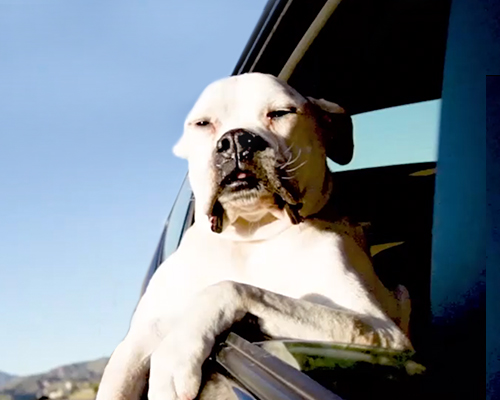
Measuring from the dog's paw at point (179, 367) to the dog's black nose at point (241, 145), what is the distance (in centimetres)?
97

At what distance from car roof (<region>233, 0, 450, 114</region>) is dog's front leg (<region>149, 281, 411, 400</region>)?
0.79 m

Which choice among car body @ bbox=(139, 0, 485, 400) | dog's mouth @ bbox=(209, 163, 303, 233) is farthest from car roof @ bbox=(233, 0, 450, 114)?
dog's mouth @ bbox=(209, 163, 303, 233)

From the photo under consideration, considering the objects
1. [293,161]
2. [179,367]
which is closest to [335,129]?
[293,161]

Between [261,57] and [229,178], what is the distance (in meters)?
0.78

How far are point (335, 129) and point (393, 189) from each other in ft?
1.55

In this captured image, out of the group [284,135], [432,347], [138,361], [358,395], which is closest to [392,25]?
[284,135]

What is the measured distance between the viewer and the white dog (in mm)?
2404

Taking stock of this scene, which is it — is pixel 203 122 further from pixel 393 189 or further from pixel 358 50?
pixel 393 189

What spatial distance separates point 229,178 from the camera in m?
2.99

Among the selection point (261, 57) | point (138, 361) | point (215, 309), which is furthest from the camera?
point (261, 57)

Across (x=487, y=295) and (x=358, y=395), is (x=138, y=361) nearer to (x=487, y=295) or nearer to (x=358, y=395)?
(x=358, y=395)

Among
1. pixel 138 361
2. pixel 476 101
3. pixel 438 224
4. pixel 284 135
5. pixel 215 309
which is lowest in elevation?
pixel 138 361

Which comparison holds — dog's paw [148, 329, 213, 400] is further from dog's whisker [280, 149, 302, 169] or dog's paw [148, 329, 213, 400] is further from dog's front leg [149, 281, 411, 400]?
dog's whisker [280, 149, 302, 169]

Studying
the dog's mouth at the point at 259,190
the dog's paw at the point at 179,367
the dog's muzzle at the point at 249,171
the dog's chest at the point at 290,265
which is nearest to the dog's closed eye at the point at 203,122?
the dog's muzzle at the point at 249,171
